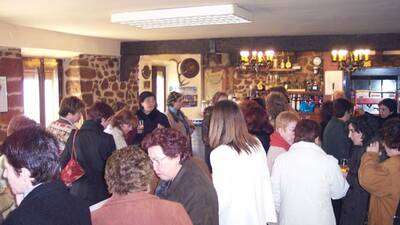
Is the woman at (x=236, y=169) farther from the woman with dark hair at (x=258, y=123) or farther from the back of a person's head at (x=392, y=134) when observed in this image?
the woman with dark hair at (x=258, y=123)

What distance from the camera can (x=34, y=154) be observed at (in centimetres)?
183

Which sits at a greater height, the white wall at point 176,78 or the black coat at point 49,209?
the white wall at point 176,78

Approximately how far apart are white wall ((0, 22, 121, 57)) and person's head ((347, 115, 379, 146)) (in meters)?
4.18

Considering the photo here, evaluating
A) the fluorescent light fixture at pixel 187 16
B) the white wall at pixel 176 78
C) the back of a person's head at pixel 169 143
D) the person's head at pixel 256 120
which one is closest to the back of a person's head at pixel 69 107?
the fluorescent light fixture at pixel 187 16

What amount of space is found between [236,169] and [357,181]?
1195mm

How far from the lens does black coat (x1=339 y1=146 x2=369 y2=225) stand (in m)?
3.64

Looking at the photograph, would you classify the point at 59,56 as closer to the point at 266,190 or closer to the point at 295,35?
the point at 295,35

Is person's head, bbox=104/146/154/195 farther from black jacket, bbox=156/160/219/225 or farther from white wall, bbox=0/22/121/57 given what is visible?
white wall, bbox=0/22/121/57

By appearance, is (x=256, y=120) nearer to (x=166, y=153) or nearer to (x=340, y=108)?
(x=340, y=108)

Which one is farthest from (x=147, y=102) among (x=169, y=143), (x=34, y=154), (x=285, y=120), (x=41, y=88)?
(x=34, y=154)

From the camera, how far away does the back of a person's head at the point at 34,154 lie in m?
1.82

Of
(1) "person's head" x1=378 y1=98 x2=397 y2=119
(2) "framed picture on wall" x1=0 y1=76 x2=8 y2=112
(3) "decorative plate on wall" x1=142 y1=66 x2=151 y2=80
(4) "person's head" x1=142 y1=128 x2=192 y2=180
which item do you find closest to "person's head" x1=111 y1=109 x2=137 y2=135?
(2) "framed picture on wall" x1=0 y1=76 x2=8 y2=112

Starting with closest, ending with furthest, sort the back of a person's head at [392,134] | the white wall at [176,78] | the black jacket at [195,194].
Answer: the black jacket at [195,194], the back of a person's head at [392,134], the white wall at [176,78]

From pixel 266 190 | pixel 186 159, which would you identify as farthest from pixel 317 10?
pixel 186 159
